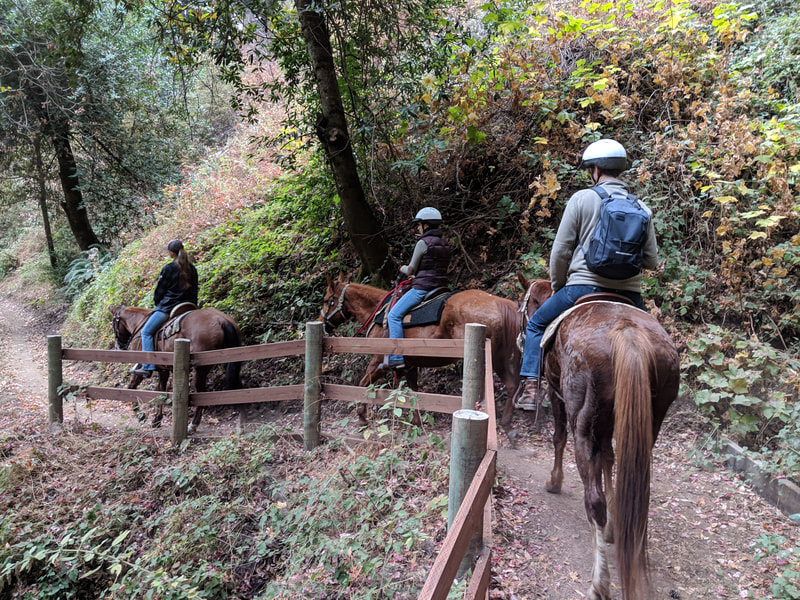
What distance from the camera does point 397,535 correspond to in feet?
11.6

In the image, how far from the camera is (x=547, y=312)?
411 cm

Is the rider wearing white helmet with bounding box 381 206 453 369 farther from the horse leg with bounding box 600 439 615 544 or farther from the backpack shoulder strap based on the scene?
the horse leg with bounding box 600 439 615 544

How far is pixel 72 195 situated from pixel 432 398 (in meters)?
18.7

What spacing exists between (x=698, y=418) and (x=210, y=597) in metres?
5.49

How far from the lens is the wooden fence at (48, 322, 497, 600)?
1904 millimetres

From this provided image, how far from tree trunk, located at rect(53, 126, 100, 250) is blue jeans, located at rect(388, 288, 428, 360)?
16.4 metres

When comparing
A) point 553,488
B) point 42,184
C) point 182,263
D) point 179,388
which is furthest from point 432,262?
point 42,184

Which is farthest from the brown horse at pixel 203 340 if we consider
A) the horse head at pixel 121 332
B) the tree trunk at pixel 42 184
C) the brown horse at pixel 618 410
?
the tree trunk at pixel 42 184

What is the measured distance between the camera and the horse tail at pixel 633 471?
8.72 feet

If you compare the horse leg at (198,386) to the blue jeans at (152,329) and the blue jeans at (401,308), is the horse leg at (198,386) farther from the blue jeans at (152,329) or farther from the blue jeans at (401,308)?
the blue jeans at (401,308)

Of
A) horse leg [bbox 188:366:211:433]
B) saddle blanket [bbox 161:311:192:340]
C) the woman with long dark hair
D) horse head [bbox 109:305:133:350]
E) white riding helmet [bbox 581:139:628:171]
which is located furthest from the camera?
horse head [bbox 109:305:133:350]

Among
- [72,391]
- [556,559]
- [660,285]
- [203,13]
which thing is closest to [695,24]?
[660,285]

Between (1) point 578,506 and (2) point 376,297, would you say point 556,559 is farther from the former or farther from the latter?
(2) point 376,297

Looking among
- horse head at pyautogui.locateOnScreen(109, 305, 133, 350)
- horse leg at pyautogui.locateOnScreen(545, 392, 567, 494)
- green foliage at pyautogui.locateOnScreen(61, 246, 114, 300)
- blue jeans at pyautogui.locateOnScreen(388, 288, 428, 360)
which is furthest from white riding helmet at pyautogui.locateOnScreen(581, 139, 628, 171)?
green foliage at pyautogui.locateOnScreen(61, 246, 114, 300)
